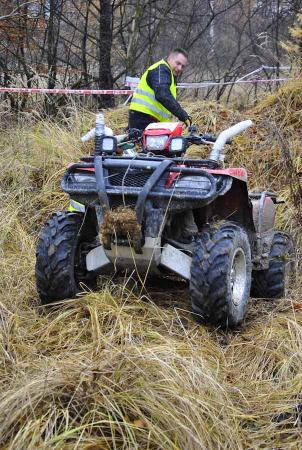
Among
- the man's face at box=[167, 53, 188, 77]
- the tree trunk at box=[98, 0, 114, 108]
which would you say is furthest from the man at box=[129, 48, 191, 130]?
the tree trunk at box=[98, 0, 114, 108]

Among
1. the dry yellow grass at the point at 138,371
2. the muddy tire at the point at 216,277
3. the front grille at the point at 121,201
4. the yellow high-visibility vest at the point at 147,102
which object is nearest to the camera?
the dry yellow grass at the point at 138,371

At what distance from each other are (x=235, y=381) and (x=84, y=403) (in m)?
1.02

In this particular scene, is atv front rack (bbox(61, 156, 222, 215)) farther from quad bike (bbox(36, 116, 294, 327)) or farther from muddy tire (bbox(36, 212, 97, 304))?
muddy tire (bbox(36, 212, 97, 304))

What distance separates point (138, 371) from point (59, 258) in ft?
4.37

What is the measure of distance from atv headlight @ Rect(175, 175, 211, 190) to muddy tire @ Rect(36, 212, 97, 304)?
79 cm

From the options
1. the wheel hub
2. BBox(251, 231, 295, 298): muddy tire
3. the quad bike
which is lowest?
BBox(251, 231, 295, 298): muddy tire

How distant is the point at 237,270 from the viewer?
169 inches

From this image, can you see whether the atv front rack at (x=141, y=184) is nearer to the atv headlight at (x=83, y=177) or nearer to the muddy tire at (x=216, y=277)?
Result: the atv headlight at (x=83, y=177)

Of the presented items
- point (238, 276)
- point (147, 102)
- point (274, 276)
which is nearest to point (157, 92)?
point (147, 102)

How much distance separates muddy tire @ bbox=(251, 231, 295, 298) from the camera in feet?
16.2

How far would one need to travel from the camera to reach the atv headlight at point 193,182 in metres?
3.90

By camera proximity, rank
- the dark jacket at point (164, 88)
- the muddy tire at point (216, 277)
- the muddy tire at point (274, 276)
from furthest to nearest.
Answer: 1. the dark jacket at point (164, 88)
2. the muddy tire at point (274, 276)
3. the muddy tire at point (216, 277)

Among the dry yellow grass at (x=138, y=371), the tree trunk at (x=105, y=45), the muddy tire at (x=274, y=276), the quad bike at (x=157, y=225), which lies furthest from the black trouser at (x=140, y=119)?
the tree trunk at (x=105, y=45)

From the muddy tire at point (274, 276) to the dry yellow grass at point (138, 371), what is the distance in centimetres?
15
